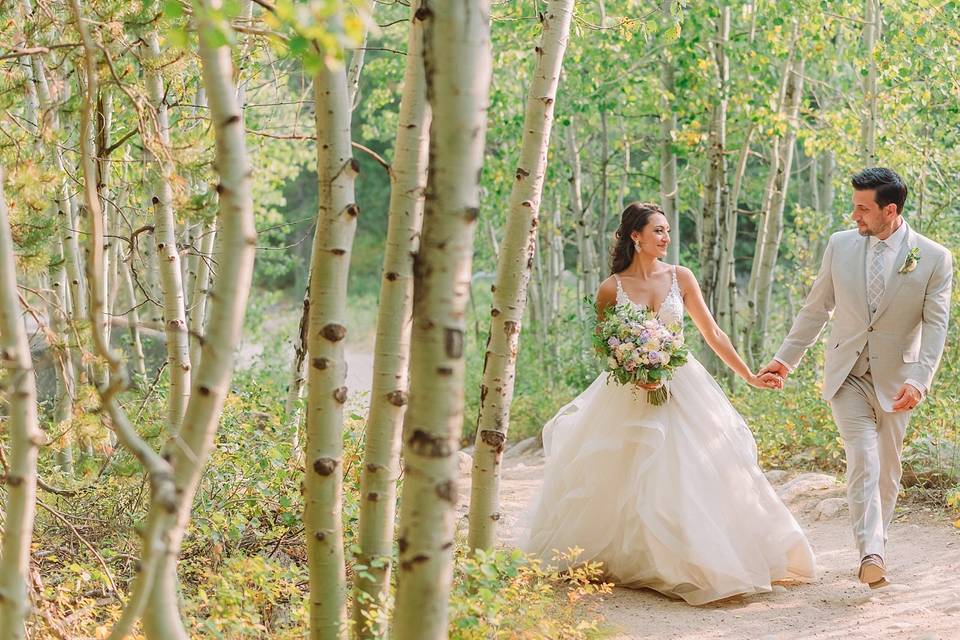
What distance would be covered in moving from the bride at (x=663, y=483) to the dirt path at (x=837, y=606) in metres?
0.14

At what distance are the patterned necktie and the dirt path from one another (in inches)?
63.4

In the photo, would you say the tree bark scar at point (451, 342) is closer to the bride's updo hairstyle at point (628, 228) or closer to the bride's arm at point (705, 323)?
the bride's updo hairstyle at point (628, 228)

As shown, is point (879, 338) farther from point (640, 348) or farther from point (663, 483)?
point (663, 483)

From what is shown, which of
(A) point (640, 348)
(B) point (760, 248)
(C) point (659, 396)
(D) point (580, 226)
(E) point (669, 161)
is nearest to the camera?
(A) point (640, 348)

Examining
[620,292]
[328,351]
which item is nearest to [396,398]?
[328,351]

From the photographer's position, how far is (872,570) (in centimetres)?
554

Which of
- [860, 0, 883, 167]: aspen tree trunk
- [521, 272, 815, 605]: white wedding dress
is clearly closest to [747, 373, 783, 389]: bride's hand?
[521, 272, 815, 605]: white wedding dress

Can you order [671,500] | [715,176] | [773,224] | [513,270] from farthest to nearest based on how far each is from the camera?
[773,224], [715,176], [671,500], [513,270]

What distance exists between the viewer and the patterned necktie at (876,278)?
5820 millimetres

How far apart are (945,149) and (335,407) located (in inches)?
393

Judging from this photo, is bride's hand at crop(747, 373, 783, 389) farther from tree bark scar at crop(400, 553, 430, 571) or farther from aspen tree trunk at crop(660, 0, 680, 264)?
aspen tree trunk at crop(660, 0, 680, 264)

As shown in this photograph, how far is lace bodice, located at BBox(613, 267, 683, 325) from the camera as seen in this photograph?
650 cm

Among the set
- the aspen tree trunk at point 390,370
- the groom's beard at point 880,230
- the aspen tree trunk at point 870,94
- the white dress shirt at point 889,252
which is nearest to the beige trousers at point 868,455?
the white dress shirt at point 889,252

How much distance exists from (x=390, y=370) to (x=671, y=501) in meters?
2.73
